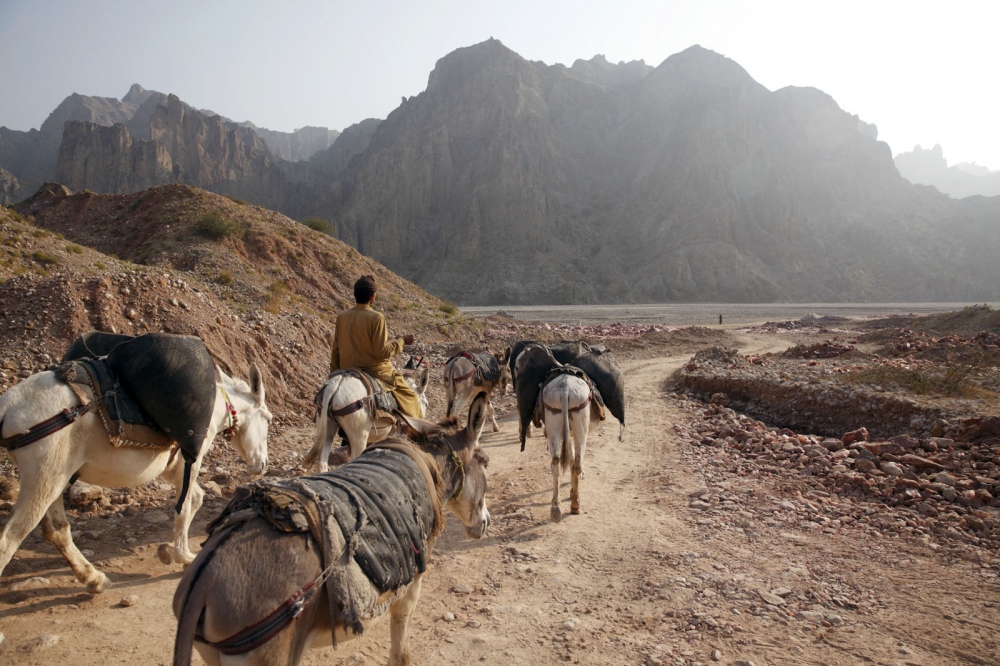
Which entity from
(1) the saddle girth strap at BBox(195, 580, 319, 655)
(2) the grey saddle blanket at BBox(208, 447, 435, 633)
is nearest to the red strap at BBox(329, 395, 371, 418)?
(2) the grey saddle blanket at BBox(208, 447, 435, 633)

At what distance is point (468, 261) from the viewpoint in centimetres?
8038

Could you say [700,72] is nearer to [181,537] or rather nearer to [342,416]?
[342,416]

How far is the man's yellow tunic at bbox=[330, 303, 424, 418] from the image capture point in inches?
248

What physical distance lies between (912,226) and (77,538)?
→ 104m

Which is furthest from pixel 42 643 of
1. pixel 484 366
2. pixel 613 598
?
pixel 484 366

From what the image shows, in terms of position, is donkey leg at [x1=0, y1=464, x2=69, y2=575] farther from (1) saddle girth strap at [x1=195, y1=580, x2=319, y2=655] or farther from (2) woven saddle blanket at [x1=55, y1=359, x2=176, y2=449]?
(1) saddle girth strap at [x1=195, y1=580, x2=319, y2=655]

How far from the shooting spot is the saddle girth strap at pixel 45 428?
376 cm

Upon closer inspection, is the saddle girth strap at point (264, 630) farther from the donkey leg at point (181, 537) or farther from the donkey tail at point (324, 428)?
the donkey tail at point (324, 428)

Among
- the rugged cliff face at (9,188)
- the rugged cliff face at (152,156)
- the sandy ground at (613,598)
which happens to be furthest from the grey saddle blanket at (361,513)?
the rugged cliff face at (9,188)

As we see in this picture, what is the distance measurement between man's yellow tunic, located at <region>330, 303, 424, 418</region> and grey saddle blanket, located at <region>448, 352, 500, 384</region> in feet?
13.1

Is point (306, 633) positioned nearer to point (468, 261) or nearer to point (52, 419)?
point (52, 419)

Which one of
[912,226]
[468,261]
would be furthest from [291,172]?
[912,226]

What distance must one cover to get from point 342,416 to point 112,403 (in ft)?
7.44

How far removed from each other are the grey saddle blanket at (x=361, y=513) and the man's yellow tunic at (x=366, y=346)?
327 cm
